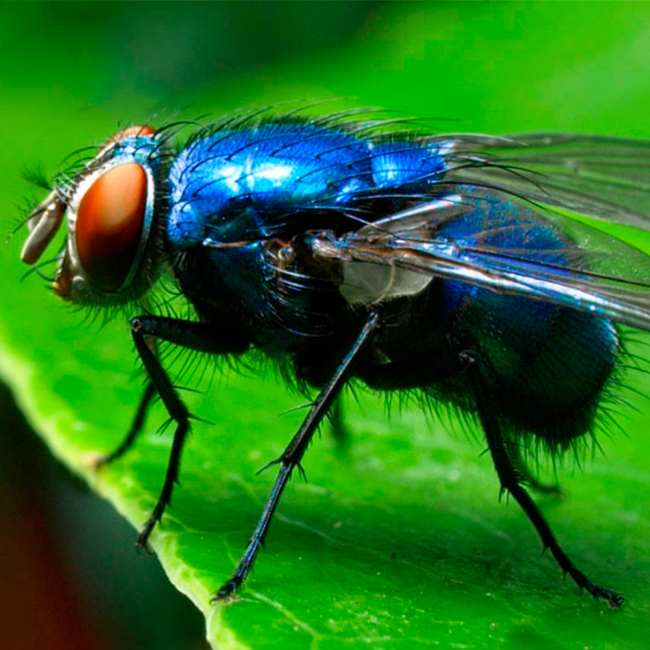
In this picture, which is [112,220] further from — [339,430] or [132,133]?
[339,430]

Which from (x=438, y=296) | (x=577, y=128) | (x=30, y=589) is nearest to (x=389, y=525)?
(x=438, y=296)

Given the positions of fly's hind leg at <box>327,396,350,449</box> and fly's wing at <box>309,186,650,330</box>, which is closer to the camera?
fly's wing at <box>309,186,650,330</box>

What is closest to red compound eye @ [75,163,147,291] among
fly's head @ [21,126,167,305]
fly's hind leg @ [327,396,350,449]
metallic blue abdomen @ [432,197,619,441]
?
fly's head @ [21,126,167,305]

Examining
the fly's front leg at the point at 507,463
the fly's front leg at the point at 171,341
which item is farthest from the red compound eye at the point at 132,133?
the fly's front leg at the point at 507,463

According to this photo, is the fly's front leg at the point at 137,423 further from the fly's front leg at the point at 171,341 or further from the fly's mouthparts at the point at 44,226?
the fly's mouthparts at the point at 44,226

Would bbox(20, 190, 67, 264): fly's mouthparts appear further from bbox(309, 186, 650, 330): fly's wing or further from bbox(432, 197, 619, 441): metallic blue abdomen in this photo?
bbox(432, 197, 619, 441): metallic blue abdomen

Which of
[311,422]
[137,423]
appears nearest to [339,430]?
[137,423]
